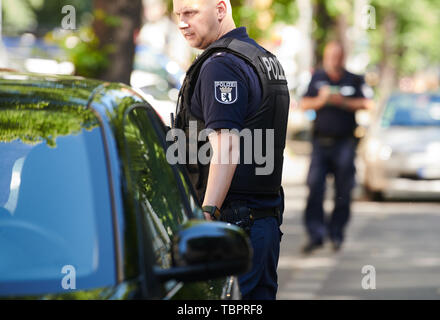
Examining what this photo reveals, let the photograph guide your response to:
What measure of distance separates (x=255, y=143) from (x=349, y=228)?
8108mm

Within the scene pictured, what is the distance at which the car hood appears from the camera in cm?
1463

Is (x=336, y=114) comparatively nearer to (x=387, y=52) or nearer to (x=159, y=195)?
(x=159, y=195)

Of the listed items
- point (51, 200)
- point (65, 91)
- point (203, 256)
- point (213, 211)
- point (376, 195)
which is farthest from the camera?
point (376, 195)

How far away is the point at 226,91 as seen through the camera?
3.95 metres

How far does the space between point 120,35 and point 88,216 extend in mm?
6682

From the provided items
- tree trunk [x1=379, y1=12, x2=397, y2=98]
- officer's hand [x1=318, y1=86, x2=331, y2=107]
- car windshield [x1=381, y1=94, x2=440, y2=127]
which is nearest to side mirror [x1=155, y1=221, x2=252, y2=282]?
officer's hand [x1=318, y1=86, x2=331, y2=107]

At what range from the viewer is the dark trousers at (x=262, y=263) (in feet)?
13.3

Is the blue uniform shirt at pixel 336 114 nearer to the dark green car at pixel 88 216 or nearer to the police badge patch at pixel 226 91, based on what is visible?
the police badge patch at pixel 226 91

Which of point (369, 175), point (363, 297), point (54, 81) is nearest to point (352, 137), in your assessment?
point (363, 297)

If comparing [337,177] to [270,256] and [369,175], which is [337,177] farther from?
[270,256]

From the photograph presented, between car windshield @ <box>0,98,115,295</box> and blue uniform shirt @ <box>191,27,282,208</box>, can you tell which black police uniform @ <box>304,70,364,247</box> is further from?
car windshield @ <box>0,98,115,295</box>

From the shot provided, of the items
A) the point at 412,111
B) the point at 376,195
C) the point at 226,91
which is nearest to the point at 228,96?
the point at 226,91

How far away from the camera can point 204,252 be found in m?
2.85

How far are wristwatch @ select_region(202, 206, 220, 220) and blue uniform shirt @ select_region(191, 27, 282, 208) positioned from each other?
0.19 m
